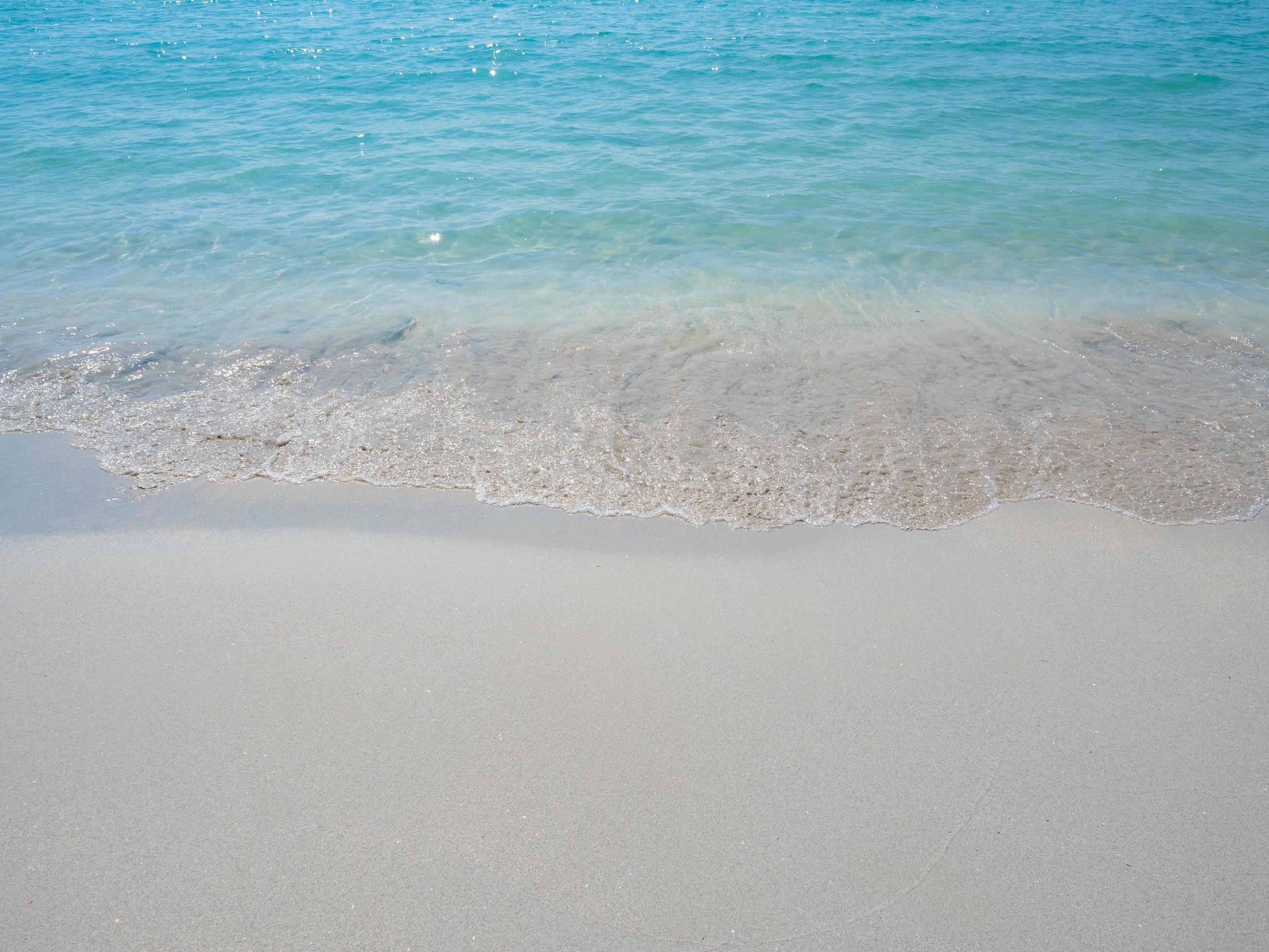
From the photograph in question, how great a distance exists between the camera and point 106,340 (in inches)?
211

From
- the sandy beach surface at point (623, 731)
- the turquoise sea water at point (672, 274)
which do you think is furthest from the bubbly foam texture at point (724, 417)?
the sandy beach surface at point (623, 731)

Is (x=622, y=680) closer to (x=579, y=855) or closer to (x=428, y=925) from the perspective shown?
(x=579, y=855)

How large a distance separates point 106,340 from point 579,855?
5120 millimetres

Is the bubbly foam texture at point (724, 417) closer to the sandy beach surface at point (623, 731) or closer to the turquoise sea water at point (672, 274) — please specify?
the turquoise sea water at point (672, 274)

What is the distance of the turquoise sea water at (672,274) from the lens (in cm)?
408

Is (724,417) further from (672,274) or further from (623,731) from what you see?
(672,274)

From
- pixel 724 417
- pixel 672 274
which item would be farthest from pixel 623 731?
pixel 672 274

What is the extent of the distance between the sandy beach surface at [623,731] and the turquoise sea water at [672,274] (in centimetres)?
42

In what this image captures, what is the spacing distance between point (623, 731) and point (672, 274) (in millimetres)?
4578

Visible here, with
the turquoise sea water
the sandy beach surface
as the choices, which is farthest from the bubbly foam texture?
the sandy beach surface

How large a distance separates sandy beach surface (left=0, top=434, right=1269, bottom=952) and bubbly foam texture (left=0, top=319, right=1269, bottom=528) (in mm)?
262

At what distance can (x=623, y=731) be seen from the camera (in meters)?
2.60

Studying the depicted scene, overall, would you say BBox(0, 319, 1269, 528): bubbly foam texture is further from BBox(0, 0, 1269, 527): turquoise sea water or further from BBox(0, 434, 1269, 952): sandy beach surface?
BBox(0, 434, 1269, 952): sandy beach surface

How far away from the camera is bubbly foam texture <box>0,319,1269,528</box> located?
12.5ft
